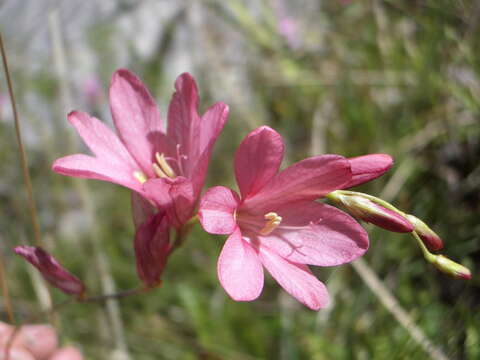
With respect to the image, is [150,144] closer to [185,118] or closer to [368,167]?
[185,118]

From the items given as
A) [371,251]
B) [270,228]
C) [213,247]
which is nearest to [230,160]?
[213,247]

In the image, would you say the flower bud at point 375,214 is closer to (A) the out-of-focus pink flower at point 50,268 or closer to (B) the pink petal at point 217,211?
(B) the pink petal at point 217,211

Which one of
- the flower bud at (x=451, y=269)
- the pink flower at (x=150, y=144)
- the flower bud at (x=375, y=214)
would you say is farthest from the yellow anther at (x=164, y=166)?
the flower bud at (x=451, y=269)

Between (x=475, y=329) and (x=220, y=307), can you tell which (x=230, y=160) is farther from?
(x=475, y=329)

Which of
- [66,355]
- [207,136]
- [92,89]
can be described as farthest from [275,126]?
[207,136]

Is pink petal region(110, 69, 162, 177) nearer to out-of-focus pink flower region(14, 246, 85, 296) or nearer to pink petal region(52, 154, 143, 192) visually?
pink petal region(52, 154, 143, 192)

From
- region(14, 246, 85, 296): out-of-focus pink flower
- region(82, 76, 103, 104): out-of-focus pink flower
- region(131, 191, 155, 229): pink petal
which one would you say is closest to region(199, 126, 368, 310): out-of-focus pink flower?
region(131, 191, 155, 229): pink petal
